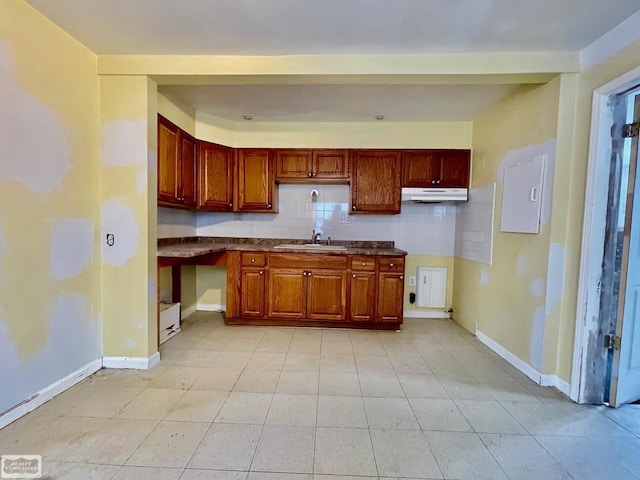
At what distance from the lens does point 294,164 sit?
3.61 m

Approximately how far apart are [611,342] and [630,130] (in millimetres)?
1368

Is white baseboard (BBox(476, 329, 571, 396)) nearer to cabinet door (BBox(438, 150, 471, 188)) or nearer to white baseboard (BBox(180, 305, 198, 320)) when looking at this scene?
cabinet door (BBox(438, 150, 471, 188))

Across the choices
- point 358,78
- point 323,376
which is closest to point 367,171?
point 358,78

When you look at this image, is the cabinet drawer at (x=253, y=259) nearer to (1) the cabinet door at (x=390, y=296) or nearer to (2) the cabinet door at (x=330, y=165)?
(2) the cabinet door at (x=330, y=165)

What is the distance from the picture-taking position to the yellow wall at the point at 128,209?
2.29 metres

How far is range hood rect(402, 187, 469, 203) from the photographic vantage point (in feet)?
11.3

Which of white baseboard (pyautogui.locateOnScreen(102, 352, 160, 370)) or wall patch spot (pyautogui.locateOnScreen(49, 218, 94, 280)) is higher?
wall patch spot (pyautogui.locateOnScreen(49, 218, 94, 280))

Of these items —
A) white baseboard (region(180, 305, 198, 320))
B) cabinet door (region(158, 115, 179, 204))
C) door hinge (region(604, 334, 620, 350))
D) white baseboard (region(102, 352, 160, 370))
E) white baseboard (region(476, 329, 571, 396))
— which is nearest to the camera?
door hinge (region(604, 334, 620, 350))

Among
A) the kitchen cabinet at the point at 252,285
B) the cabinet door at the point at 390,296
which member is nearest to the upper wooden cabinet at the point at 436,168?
the cabinet door at the point at 390,296

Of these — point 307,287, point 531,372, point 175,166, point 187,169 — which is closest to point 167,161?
point 175,166

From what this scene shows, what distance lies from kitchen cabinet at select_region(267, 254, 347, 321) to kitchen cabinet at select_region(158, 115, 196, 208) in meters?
1.12

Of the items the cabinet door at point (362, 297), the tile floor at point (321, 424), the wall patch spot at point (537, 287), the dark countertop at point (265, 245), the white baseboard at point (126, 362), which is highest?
the dark countertop at point (265, 245)

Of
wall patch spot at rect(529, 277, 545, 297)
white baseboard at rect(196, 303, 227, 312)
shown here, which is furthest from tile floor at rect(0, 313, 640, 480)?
white baseboard at rect(196, 303, 227, 312)

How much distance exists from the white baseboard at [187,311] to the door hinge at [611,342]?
3.89 meters
